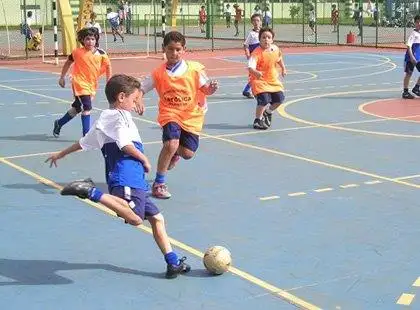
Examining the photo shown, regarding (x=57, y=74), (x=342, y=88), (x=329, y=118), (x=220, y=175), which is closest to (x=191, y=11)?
(x=57, y=74)

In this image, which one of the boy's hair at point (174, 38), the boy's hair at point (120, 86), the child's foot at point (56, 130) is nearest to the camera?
the boy's hair at point (120, 86)

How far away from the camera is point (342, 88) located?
18.4 metres

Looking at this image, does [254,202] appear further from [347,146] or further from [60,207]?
[347,146]

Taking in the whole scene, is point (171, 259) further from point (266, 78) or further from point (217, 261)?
point (266, 78)

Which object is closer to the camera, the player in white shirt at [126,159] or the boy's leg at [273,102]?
the player in white shirt at [126,159]

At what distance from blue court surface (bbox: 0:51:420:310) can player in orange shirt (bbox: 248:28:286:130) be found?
1.38 feet

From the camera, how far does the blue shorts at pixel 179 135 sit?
26.5 ft

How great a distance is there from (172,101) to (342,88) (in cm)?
1098

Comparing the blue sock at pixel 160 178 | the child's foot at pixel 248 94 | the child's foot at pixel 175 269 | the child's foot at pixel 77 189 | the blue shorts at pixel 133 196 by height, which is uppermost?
the child's foot at pixel 77 189

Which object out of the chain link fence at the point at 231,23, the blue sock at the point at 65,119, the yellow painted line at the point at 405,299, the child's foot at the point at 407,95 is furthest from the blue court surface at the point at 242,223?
the chain link fence at the point at 231,23

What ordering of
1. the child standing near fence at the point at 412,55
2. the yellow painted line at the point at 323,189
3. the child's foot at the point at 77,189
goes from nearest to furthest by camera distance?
the child's foot at the point at 77,189
the yellow painted line at the point at 323,189
the child standing near fence at the point at 412,55

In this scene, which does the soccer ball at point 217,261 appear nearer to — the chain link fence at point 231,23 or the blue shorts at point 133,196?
the blue shorts at point 133,196

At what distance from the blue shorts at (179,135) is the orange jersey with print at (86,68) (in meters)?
3.63

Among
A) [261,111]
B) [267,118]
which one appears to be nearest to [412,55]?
[267,118]
